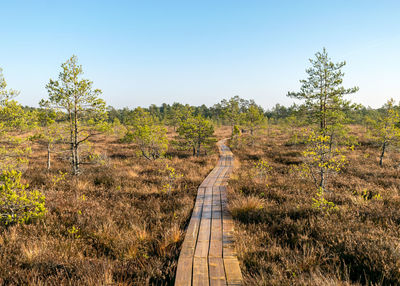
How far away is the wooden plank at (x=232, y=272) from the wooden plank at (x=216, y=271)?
8 cm

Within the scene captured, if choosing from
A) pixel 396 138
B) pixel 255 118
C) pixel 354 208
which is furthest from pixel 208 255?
pixel 255 118

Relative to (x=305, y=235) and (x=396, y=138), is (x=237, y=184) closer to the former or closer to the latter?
(x=305, y=235)

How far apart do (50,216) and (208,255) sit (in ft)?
16.8

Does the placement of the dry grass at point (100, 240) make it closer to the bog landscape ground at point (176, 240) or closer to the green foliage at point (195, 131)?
the bog landscape ground at point (176, 240)

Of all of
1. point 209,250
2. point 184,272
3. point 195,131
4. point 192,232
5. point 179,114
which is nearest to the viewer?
point 184,272

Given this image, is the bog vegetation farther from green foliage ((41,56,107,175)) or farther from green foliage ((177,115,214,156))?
green foliage ((177,115,214,156))

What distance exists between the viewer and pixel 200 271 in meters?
3.61

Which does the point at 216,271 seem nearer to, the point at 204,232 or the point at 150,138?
the point at 204,232

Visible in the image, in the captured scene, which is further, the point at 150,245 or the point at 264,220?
the point at 264,220

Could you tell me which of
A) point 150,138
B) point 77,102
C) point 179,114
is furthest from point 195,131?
point 179,114

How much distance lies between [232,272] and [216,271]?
31cm

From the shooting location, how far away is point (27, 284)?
3.19 metres

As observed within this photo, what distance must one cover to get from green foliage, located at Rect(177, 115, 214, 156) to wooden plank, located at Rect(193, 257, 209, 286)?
14.2 m

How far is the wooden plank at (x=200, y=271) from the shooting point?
10.9 feet
